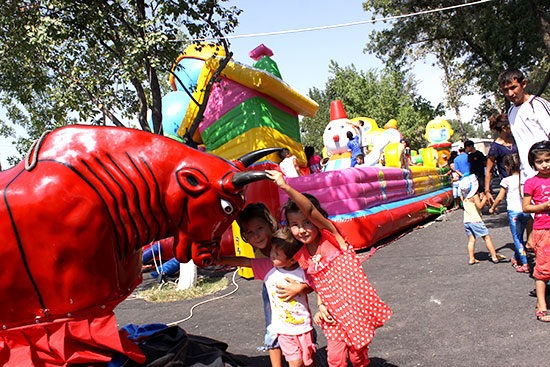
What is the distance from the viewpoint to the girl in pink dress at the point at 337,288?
2285 millimetres

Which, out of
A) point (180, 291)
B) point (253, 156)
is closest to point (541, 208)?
point (253, 156)

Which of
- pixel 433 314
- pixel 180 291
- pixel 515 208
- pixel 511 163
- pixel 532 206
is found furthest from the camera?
pixel 180 291

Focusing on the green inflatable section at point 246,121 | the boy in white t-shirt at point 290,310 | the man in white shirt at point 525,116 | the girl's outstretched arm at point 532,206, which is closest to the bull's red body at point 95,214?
the boy in white t-shirt at point 290,310

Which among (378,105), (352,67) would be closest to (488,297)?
(378,105)

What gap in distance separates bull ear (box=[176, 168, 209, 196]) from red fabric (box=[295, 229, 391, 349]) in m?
0.88

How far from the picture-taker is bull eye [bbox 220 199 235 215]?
1946 millimetres

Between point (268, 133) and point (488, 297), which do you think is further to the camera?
point (268, 133)

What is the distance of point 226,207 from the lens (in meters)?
1.96

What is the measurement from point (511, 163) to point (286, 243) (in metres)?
3.65

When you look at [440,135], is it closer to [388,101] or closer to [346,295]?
[388,101]

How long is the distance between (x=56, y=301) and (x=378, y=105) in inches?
1047

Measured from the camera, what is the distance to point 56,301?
1659mm

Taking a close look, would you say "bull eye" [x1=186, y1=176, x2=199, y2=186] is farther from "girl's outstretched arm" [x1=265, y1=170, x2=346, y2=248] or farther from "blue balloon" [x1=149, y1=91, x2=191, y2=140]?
"blue balloon" [x1=149, y1=91, x2=191, y2=140]

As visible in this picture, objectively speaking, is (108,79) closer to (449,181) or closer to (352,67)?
(449,181)
